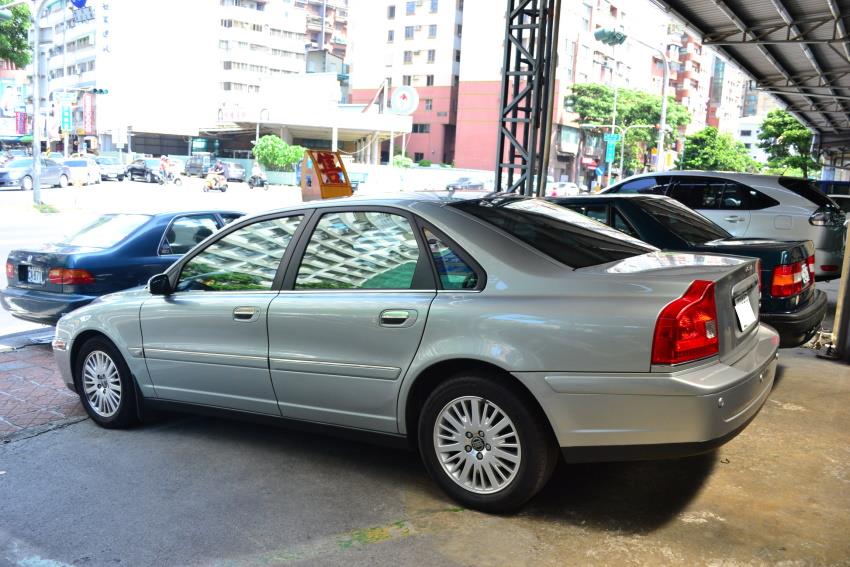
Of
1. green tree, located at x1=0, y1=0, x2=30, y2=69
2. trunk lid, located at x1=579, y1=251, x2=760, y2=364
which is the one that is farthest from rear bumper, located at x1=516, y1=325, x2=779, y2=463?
green tree, located at x1=0, y1=0, x2=30, y2=69

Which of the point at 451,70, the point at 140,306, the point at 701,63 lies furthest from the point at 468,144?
the point at 140,306

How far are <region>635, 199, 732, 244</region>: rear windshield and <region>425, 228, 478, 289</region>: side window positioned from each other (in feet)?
10.6

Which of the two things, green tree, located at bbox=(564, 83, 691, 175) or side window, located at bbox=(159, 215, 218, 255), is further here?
green tree, located at bbox=(564, 83, 691, 175)

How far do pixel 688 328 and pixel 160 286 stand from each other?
315cm

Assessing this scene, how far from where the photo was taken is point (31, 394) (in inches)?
240

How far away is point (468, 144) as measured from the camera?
268 feet

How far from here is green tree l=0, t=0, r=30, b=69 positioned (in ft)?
104

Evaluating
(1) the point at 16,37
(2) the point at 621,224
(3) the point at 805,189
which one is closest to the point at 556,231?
(2) the point at 621,224

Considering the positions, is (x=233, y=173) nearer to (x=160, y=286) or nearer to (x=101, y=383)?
(x=101, y=383)

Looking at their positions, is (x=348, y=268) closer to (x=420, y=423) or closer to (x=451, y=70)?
(x=420, y=423)

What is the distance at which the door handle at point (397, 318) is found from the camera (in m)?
3.87

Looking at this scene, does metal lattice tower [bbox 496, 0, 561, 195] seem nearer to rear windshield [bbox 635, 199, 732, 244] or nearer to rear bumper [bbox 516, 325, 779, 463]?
rear windshield [bbox 635, 199, 732, 244]

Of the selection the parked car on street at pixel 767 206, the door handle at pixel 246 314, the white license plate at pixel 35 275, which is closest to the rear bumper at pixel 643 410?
the door handle at pixel 246 314

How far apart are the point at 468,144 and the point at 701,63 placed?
50.2 meters
